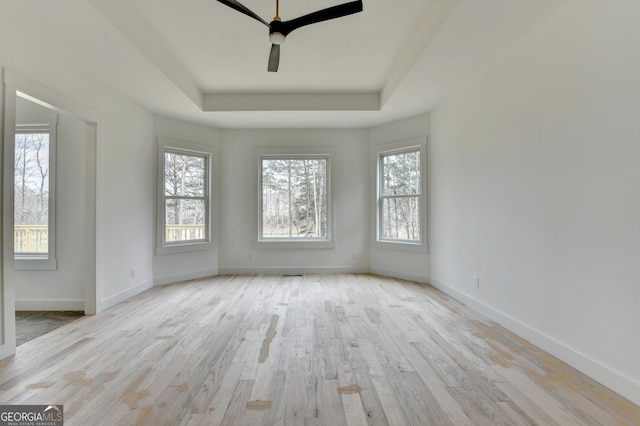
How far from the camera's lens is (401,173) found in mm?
5180

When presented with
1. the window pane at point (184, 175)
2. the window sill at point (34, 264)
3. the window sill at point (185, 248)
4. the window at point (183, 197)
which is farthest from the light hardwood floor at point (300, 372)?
the window pane at point (184, 175)

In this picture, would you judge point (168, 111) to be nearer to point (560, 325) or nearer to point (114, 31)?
point (114, 31)

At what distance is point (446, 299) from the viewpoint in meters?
3.92

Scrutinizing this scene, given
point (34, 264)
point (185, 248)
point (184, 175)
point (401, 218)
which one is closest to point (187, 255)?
point (185, 248)

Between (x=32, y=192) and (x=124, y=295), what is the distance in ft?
5.48

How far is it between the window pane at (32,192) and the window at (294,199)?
9.89ft

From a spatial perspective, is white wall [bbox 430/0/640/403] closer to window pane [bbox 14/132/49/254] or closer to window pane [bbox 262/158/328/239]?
window pane [bbox 262/158/328/239]

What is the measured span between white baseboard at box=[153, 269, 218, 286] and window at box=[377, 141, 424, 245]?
3.12m

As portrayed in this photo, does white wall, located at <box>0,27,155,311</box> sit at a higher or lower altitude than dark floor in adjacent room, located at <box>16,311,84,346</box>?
higher

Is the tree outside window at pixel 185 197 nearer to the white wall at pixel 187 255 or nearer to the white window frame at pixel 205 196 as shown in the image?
the white window frame at pixel 205 196

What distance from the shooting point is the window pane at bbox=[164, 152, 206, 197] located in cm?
493

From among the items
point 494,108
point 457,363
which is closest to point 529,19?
point 494,108

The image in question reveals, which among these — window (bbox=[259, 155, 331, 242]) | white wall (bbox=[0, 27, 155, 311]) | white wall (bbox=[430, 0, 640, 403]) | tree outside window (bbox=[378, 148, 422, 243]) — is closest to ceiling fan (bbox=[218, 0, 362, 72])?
white wall (bbox=[430, 0, 640, 403])

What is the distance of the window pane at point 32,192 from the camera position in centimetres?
364
